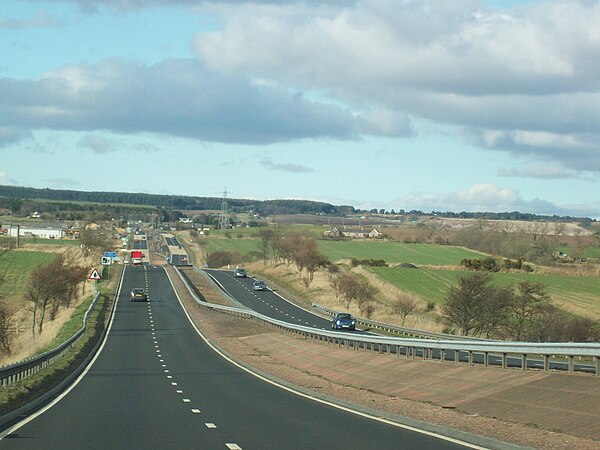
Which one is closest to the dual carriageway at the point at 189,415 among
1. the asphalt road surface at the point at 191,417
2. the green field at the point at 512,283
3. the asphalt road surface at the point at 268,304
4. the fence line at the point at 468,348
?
the asphalt road surface at the point at 191,417

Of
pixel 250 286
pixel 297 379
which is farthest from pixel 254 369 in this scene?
pixel 250 286

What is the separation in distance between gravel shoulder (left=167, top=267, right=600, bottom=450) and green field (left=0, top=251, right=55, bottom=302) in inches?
1531

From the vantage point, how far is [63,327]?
198 ft

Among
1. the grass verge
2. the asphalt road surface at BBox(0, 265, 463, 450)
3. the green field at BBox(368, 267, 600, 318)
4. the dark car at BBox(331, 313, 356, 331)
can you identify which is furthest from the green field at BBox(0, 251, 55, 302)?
the asphalt road surface at BBox(0, 265, 463, 450)

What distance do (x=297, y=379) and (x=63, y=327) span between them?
33.7 meters

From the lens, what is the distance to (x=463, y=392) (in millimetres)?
21297

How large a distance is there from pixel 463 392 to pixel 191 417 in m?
6.31

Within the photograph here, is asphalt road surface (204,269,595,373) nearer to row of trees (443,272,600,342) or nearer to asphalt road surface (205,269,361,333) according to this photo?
asphalt road surface (205,269,361,333)

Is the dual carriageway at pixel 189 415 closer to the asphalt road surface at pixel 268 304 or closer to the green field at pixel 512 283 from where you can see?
the asphalt road surface at pixel 268 304

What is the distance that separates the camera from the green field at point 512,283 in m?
76.8

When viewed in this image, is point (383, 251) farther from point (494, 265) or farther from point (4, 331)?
point (4, 331)

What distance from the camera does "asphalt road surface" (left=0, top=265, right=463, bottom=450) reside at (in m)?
15.0

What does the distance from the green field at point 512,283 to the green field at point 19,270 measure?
3632 cm

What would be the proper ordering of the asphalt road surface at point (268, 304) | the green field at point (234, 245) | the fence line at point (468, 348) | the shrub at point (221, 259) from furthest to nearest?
the green field at point (234, 245) < the shrub at point (221, 259) < the asphalt road surface at point (268, 304) < the fence line at point (468, 348)
